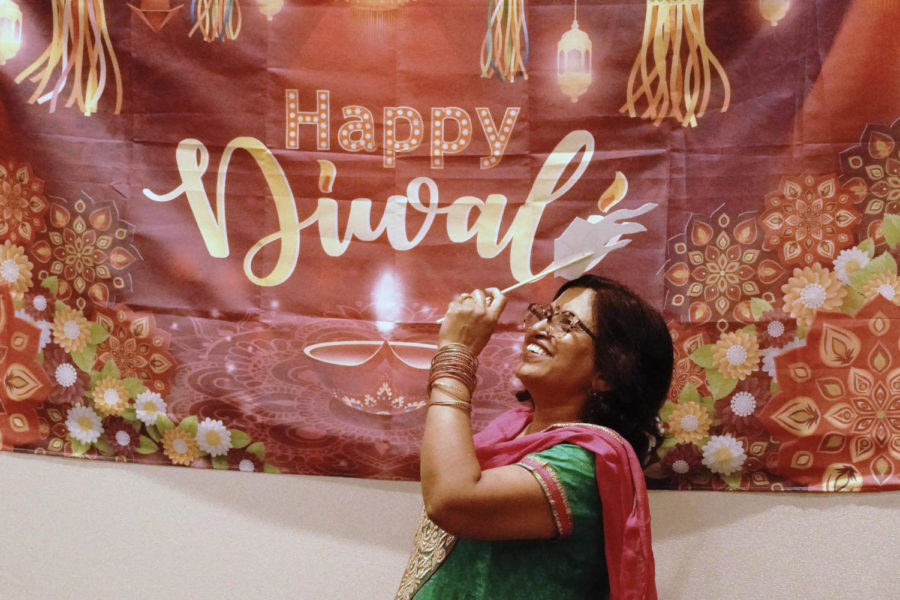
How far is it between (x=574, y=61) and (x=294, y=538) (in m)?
1.16

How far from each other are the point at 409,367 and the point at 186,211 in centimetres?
57

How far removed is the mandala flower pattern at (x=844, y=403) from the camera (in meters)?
1.61

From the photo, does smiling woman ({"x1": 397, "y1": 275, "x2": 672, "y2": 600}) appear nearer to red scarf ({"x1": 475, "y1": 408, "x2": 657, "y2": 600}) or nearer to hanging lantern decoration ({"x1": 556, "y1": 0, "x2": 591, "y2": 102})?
red scarf ({"x1": 475, "y1": 408, "x2": 657, "y2": 600})

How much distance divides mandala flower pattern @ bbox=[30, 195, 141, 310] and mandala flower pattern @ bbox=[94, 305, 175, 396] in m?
0.04

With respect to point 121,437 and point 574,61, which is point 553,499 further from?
point 121,437

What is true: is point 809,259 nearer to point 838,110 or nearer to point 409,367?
point 838,110

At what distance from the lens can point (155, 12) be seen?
5.69ft

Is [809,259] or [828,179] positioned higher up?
[828,179]

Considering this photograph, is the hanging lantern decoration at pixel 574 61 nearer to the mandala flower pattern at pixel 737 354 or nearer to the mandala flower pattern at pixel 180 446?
the mandala flower pattern at pixel 737 354

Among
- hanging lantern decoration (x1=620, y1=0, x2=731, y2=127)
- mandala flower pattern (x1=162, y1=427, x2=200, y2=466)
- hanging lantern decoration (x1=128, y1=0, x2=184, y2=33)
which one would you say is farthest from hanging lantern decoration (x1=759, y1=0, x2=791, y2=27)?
mandala flower pattern (x1=162, y1=427, x2=200, y2=466)

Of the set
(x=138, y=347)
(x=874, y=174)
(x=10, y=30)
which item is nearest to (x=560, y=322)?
(x=874, y=174)

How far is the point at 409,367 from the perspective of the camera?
5.58ft

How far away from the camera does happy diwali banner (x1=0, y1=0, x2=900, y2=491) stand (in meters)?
1.61

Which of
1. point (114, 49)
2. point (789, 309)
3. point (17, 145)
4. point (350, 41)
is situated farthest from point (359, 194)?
point (789, 309)
